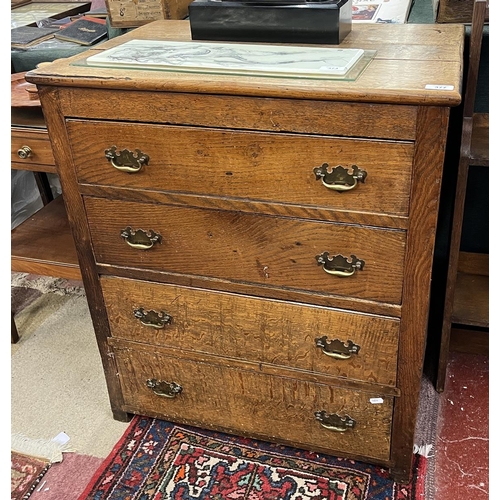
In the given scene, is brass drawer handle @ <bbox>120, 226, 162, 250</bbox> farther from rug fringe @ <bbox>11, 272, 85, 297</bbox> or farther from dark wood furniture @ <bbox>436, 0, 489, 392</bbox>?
rug fringe @ <bbox>11, 272, 85, 297</bbox>

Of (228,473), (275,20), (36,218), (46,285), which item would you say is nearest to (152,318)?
(228,473)

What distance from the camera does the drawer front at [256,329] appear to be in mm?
1323

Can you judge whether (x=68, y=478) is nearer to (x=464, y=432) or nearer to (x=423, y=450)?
(x=423, y=450)

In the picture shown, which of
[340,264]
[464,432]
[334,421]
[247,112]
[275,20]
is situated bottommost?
[464,432]

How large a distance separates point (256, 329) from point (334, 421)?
30 cm

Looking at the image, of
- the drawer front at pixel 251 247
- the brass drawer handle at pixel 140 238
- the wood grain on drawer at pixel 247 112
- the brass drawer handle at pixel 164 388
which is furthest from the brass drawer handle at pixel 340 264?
the brass drawer handle at pixel 164 388

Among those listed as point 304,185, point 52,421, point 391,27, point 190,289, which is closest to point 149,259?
point 190,289

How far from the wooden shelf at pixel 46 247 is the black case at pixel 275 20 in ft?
2.85

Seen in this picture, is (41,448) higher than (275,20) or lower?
lower

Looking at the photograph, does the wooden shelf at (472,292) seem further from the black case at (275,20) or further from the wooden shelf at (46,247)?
the wooden shelf at (46,247)

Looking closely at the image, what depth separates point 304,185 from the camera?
1192mm

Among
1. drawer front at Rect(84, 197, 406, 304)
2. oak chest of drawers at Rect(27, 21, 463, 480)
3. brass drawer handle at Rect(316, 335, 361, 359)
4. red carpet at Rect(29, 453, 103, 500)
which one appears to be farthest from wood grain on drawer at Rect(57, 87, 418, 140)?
red carpet at Rect(29, 453, 103, 500)

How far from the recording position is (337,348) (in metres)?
1.35

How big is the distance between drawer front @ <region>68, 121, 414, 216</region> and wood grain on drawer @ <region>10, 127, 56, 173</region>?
42 cm
